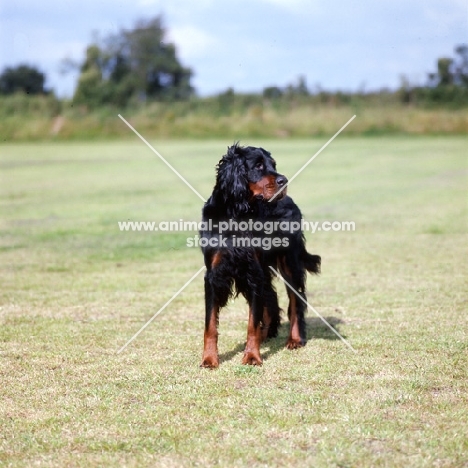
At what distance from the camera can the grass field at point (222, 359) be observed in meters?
3.65

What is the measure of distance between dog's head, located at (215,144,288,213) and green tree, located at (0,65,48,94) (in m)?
44.4

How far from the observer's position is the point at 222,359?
209 inches

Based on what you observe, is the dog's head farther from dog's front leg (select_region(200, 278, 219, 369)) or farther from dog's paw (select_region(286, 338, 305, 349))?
dog's paw (select_region(286, 338, 305, 349))

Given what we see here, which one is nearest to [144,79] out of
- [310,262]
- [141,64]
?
[141,64]

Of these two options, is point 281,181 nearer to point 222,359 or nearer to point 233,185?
point 233,185

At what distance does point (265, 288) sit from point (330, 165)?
20.8m

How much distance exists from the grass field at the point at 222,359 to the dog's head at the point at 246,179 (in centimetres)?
119

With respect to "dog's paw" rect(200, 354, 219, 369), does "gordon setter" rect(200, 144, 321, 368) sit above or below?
above

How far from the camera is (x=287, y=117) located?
133 feet

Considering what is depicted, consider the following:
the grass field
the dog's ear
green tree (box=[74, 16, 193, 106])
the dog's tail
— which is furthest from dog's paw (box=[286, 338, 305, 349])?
green tree (box=[74, 16, 193, 106])

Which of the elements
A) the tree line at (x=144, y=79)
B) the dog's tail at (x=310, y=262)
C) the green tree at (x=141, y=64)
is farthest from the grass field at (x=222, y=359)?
the green tree at (x=141, y=64)

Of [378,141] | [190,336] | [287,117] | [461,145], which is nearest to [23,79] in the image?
[287,117]

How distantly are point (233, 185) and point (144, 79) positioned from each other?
46843mm

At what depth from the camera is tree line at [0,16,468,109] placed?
4144 cm
